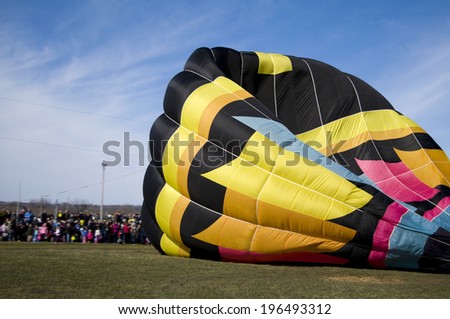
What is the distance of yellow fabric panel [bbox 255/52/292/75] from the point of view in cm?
1059

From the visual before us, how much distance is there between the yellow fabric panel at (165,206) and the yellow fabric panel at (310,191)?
202 cm

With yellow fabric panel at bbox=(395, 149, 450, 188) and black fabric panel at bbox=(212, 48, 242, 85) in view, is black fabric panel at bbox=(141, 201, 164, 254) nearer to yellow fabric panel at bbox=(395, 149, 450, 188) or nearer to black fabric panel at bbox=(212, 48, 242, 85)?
black fabric panel at bbox=(212, 48, 242, 85)

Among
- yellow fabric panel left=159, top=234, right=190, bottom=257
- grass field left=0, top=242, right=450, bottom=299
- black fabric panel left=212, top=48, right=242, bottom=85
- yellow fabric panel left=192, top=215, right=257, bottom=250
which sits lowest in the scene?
grass field left=0, top=242, right=450, bottom=299

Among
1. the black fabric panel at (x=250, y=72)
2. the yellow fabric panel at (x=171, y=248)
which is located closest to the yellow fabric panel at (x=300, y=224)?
the yellow fabric panel at (x=171, y=248)

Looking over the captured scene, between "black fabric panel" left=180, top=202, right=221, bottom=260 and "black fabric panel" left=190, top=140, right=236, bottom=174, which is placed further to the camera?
"black fabric panel" left=180, top=202, right=221, bottom=260

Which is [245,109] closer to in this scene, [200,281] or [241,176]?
[241,176]

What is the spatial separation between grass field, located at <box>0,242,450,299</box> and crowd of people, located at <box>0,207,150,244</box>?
29.9 feet

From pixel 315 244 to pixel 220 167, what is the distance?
2013mm

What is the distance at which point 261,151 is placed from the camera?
807 centimetres

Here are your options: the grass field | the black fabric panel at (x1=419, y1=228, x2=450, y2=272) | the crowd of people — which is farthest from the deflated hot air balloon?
the crowd of people

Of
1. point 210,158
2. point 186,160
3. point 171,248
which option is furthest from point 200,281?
point 171,248

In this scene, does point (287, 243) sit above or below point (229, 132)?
below

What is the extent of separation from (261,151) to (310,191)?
102 cm
